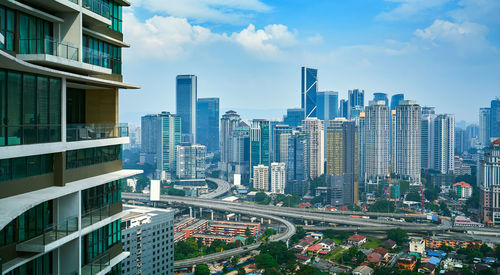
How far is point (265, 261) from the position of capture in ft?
32.9

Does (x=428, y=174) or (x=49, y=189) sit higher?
(x=49, y=189)

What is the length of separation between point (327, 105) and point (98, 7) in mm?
41403

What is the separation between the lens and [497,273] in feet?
32.1

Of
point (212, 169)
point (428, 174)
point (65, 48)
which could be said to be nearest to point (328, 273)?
point (65, 48)

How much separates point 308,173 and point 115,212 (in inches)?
851

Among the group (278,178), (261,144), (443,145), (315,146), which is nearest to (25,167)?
(278,178)

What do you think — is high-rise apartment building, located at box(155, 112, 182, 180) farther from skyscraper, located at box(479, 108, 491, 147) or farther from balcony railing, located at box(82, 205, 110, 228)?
balcony railing, located at box(82, 205, 110, 228)

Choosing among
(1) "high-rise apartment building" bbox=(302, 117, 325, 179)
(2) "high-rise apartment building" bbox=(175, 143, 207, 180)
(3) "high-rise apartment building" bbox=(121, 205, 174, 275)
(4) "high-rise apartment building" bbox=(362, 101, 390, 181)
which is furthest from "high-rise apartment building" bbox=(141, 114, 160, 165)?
(3) "high-rise apartment building" bbox=(121, 205, 174, 275)

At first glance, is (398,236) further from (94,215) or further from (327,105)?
(327,105)

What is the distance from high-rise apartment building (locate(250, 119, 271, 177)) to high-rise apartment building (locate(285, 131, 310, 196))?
2.00 m

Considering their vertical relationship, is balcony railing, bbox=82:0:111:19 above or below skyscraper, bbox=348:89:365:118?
below

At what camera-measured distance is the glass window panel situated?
5.32 feet

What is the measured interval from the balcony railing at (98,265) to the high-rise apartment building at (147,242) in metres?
5.46

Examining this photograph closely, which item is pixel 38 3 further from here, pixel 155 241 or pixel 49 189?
pixel 155 241
